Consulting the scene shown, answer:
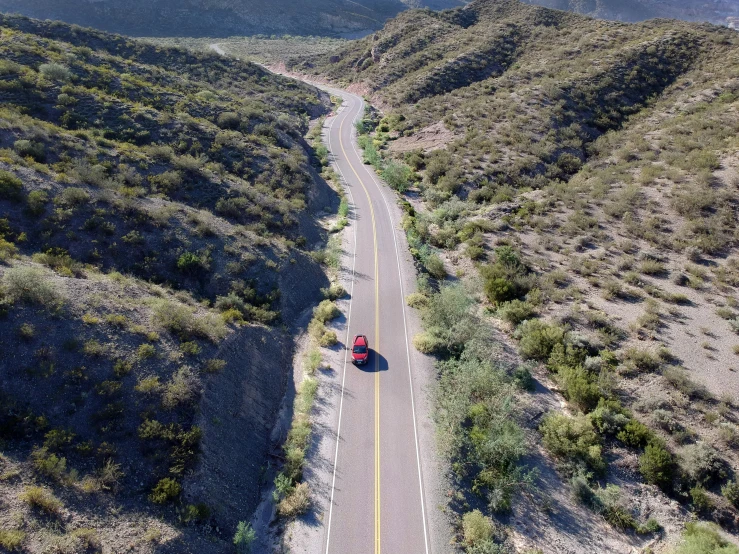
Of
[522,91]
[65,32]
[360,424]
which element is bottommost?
[360,424]

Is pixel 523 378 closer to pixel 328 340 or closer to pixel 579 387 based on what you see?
pixel 579 387

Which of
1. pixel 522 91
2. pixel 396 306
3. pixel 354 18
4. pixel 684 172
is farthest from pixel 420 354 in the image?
pixel 354 18

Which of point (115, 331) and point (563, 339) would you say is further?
point (563, 339)

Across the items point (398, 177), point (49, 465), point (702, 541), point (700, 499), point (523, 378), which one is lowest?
point (49, 465)

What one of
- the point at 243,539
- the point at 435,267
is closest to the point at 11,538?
the point at 243,539

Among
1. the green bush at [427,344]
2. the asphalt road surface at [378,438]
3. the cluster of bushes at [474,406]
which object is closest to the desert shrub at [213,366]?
the asphalt road surface at [378,438]

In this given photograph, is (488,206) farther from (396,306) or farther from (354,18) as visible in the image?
(354,18)
